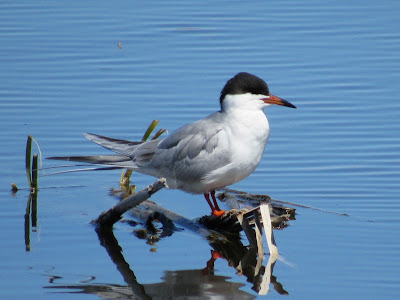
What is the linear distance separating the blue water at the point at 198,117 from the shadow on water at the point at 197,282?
0.02 m

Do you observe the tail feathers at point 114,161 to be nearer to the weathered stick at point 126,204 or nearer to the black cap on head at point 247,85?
the weathered stick at point 126,204

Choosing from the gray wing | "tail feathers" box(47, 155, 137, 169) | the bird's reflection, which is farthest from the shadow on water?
"tail feathers" box(47, 155, 137, 169)

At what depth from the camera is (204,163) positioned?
6.42 meters

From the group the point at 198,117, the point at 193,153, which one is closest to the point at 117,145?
the point at 193,153

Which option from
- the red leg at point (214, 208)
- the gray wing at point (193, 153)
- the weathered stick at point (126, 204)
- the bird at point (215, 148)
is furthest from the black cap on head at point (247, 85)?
the weathered stick at point (126, 204)

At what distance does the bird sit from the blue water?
1.34 feet

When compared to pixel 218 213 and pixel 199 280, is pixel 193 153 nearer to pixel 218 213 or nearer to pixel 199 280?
pixel 218 213

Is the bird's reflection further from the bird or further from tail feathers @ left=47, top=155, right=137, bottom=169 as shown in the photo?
tail feathers @ left=47, top=155, right=137, bottom=169

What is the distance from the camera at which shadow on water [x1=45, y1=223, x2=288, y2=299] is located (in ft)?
17.7

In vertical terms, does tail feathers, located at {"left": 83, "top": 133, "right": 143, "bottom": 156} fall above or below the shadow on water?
above

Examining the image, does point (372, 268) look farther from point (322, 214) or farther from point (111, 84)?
point (111, 84)

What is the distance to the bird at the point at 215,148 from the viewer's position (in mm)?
6316

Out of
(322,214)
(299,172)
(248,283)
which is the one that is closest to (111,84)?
(299,172)

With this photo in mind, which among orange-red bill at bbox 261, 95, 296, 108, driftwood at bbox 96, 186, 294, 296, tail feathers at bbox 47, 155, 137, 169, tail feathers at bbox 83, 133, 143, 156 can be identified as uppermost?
orange-red bill at bbox 261, 95, 296, 108
